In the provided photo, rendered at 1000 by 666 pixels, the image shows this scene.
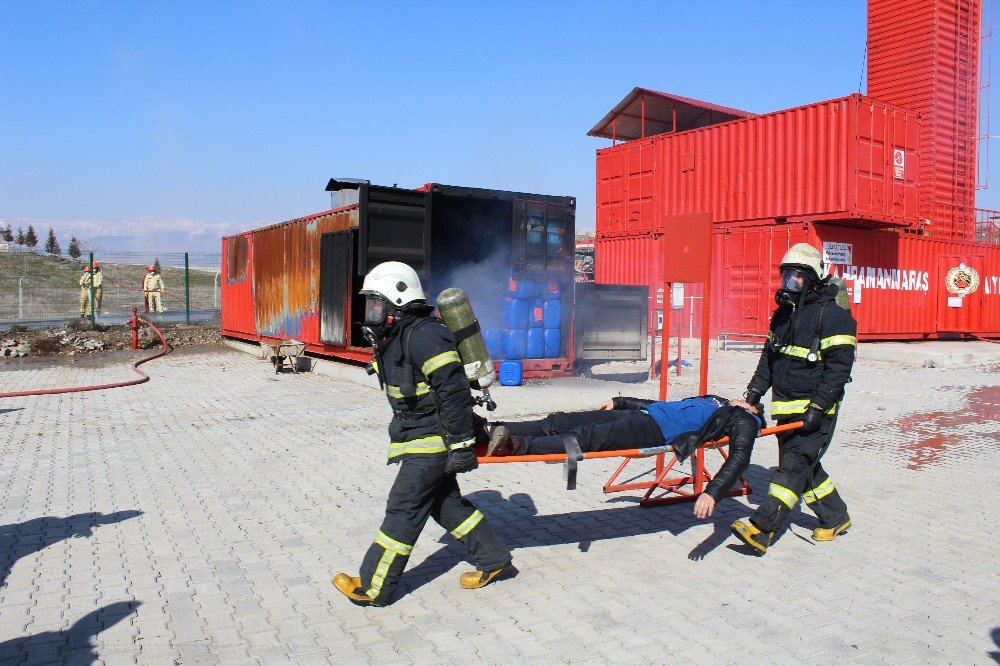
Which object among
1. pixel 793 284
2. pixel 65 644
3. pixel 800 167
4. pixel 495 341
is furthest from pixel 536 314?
pixel 65 644

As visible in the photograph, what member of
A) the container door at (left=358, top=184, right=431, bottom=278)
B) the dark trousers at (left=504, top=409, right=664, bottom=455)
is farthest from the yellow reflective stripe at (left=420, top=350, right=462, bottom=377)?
the container door at (left=358, top=184, right=431, bottom=278)

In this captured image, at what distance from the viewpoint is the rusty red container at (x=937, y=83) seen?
864 inches

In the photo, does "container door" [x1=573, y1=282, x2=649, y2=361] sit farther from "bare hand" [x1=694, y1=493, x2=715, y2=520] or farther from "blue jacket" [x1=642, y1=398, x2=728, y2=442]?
"bare hand" [x1=694, y1=493, x2=715, y2=520]

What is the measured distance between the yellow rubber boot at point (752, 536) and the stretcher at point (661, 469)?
0.53 meters

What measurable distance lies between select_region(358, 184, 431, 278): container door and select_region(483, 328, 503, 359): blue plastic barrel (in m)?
1.52

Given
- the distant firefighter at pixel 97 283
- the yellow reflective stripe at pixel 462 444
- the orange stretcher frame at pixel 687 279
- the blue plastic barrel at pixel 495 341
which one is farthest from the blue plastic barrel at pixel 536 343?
the distant firefighter at pixel 97 283

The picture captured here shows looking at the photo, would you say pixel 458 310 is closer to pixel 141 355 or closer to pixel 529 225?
pixel 529 225

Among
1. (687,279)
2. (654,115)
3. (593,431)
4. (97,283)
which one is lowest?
(593,431)

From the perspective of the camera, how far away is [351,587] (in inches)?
163

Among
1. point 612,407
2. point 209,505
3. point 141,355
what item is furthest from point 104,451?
point 141,355

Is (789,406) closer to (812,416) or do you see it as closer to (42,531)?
(812,416)

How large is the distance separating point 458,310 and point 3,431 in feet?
22.3

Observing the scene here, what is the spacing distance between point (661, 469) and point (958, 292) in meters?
19.8

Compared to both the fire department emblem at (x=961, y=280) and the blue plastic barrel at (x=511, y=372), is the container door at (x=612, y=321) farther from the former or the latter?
the fire department emblem at (x=961, y=280)
